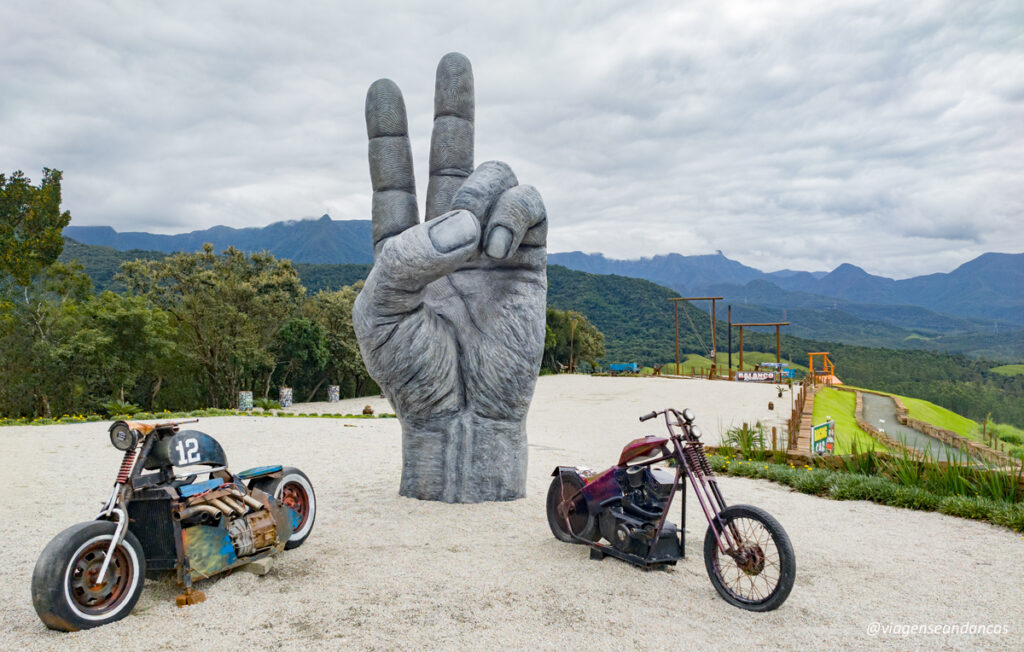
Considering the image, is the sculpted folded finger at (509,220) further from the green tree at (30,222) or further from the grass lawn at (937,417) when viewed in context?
the grass lawn at (937,417)

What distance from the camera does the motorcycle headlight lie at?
3.46m

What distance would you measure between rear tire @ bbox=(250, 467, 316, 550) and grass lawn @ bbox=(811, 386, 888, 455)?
1024 cm

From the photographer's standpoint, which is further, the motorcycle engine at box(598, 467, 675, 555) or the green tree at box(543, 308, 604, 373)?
the green tree at box(543, 308, 604, 373)

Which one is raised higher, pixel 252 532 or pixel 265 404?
pixel 252 532

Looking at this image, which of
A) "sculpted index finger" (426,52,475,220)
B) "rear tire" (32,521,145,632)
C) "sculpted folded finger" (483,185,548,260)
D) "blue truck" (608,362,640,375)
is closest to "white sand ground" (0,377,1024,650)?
"rear tire" (32,521,145,632)

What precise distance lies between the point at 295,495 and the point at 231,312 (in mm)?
18525

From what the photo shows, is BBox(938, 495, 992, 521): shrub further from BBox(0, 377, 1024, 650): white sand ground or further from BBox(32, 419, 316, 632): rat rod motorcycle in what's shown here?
BBox(32, 419, 316, 632): rat rod motorcycle

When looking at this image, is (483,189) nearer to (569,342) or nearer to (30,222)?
(30,222)

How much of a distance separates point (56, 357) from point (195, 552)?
1756 centimetres

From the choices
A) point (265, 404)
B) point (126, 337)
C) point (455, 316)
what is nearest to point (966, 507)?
point (455, 316)

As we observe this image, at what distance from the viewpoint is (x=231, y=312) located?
70.1 feet

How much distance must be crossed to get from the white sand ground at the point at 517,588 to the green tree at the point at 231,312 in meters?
15.3

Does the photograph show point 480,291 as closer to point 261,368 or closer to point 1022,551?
point 1022,551

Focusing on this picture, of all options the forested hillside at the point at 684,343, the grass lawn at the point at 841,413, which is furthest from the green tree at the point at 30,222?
the forested hillside at the point at 684,343
